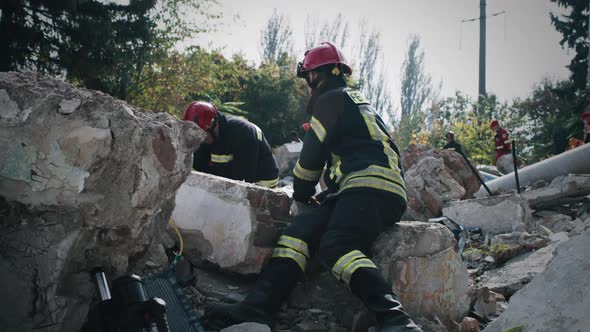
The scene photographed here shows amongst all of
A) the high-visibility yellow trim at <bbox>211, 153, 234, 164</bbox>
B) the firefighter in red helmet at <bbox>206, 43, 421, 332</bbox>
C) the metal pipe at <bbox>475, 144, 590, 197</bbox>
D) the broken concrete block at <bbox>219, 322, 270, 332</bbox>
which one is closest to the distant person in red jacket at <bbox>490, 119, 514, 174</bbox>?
the metal pipe at <bbox>475, 144, 590, 197</bbox>

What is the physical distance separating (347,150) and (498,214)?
11.8 ft

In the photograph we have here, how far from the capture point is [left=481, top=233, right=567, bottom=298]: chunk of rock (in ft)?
12.5

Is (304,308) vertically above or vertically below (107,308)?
below

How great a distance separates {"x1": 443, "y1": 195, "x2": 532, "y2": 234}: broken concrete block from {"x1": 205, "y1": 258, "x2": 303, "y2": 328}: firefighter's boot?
3.92 metres

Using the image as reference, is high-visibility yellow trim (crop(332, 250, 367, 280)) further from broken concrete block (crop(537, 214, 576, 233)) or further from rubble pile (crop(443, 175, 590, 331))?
broken concrete block (crop(537, 214, 576, 233))

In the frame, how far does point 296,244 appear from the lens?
302 centimetres

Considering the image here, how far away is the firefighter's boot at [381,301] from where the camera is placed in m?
2.47

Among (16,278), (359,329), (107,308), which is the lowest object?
(359,329)

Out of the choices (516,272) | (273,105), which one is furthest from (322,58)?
(273,105)

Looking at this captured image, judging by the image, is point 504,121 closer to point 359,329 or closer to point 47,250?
point 359,329

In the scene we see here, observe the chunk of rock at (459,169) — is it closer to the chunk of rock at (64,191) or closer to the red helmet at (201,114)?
the red helmet at (201,114)

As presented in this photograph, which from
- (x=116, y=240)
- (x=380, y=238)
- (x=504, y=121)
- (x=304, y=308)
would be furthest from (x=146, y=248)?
(x=504, y=121)

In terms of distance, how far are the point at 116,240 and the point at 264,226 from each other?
1118mm

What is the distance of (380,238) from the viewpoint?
3.17 metres
